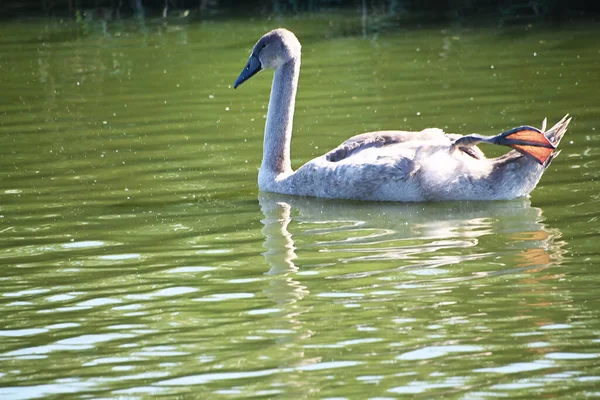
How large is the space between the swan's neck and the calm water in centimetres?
32

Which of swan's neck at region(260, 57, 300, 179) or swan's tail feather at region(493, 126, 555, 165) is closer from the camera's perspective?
swan's tail feather at region(493, 126, 555, 165)

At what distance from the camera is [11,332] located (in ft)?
22.4

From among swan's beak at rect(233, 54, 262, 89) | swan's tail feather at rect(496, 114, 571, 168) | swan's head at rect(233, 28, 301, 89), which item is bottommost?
swan's tail feather at rect(496, 114, 571, 168)

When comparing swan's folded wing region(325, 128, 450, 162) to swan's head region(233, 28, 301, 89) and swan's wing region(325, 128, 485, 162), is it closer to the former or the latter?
swan's wing region(325, 128, 485, 162)

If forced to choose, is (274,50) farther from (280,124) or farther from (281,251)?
(281,251)

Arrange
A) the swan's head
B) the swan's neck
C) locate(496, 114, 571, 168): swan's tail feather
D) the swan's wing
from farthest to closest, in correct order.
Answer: the swan's head → the swan's neck → the swan's wing → locate(496, 114, 571, 168): swan's tail feather

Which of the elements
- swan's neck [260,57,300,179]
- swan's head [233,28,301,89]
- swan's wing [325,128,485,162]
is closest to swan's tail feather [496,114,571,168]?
swan's wing [325,128,485,162]

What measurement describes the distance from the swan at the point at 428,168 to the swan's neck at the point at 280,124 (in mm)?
292

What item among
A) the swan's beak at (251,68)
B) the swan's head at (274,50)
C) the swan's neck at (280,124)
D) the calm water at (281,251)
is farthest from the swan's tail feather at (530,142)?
the swan's beak at (251,68)

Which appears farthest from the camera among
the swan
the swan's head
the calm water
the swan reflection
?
the swan's head

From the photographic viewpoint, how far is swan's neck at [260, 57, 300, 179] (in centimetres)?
1045

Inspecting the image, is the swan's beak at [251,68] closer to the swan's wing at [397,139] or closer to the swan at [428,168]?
the swan at [428,168]

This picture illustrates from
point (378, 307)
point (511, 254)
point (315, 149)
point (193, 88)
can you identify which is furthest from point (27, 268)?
point (193, 88)

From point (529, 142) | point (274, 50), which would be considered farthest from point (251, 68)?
point (529, 142)
